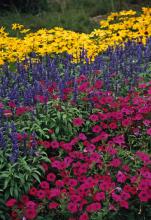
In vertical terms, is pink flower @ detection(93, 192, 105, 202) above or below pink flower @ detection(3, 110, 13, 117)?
below

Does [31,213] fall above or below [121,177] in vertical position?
below

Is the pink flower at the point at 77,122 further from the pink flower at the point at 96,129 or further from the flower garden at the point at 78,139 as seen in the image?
the pink flower at the point at 96,129

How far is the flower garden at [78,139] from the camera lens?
4.50 m

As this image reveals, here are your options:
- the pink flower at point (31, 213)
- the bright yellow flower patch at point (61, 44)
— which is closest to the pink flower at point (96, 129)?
the pink flower at point (31, 213)

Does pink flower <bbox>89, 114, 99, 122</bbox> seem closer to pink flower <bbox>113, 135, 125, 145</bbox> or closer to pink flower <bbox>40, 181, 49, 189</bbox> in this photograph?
pink flower <bbox>113, 135, 125, 145</bbox>

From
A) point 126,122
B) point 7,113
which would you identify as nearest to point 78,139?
point 126,122

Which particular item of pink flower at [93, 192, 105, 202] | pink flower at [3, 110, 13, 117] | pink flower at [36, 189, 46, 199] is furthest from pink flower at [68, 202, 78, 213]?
pink flower at [3, 110, 13, 117]

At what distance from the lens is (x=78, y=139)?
5191mm

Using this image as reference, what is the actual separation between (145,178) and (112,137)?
1.03 meters

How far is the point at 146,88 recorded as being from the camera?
627cm

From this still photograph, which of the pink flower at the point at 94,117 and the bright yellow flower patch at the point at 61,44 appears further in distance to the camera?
the bright yellow flower patch at the point at 61,44

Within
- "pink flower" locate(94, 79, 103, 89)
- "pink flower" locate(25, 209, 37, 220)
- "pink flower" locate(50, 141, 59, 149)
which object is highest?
"pink flower" locate(94, 79, 103, 89)

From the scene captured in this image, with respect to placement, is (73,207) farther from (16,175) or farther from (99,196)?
(16,175)

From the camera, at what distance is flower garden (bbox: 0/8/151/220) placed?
14.8 ft
